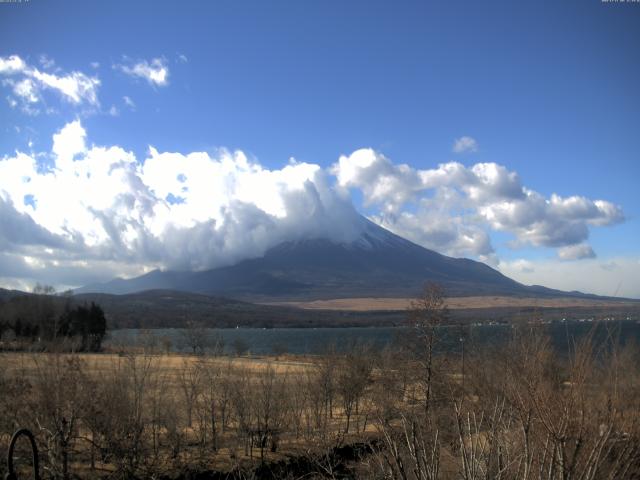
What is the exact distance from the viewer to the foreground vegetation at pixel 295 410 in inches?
357

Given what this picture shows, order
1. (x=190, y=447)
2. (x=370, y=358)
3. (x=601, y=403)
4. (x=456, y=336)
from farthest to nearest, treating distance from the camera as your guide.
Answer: (x=370, y=358) → (x=456, y=336) → (x=190, y=447) → (x=601, y=403)

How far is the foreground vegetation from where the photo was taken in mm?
9062

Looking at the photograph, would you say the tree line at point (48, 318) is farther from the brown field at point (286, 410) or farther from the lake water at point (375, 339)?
the brown field at point (286, 410)

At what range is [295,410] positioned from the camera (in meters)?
28.1

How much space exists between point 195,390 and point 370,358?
15.4 m

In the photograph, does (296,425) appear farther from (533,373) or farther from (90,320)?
(90,320)

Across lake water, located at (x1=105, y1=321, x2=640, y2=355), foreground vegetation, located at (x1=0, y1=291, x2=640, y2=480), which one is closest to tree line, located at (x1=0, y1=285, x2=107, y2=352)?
lake water, located at (x1=105, y1=321, x2=640, y2=355)

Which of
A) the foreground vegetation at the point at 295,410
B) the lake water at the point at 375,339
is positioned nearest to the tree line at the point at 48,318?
the lake water at the point at 375,339

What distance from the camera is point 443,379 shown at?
26844 millimetres

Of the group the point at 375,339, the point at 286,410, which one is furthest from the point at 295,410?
the point at 375,339

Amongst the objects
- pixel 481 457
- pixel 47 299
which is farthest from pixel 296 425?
pixel 47 299

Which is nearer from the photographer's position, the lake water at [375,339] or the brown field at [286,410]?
the brown field at [286,410]

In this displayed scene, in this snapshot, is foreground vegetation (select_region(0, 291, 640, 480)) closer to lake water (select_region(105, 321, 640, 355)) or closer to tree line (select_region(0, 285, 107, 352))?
lake water (select_region(105, 321, 640, 355))

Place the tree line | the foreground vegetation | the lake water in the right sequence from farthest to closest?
1. the tree line
2. the lake water
3. the foreground vegetation
